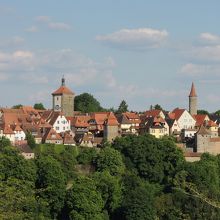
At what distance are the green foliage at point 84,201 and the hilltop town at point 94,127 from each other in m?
6.82

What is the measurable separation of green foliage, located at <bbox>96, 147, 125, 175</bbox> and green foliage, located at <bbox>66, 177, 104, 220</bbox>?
3801 millimetres

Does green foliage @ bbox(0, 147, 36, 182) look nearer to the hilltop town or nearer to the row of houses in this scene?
the hilltop town

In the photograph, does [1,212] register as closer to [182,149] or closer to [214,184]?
[214,184]

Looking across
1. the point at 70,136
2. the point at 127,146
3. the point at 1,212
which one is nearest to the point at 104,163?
the point at 127,146

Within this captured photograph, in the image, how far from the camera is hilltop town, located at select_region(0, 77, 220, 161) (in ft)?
201

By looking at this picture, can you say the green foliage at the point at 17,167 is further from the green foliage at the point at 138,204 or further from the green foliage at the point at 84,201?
the green foliage at the point at 138,204

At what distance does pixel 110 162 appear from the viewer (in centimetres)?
5434

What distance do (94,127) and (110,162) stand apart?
15178mm

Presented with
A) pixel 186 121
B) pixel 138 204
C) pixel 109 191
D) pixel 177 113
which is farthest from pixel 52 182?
pixel 177 113

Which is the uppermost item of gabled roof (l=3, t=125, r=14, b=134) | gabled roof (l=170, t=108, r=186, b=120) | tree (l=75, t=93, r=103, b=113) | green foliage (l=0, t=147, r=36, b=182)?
tree (l=75, t=93, r=103, b=113)

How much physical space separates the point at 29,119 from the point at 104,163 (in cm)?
1414

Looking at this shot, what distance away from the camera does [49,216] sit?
161ft

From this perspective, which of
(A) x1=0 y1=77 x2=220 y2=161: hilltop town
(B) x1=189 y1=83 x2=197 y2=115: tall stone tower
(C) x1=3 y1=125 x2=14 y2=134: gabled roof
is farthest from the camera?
(B) x1=189 y1=83 x2=197 y2=115: tall stone tower

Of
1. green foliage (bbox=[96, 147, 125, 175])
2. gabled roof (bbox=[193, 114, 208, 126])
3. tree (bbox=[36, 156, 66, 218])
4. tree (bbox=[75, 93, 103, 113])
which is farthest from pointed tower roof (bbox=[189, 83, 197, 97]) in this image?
tree (bbox=[36, 156, 66, 218])
